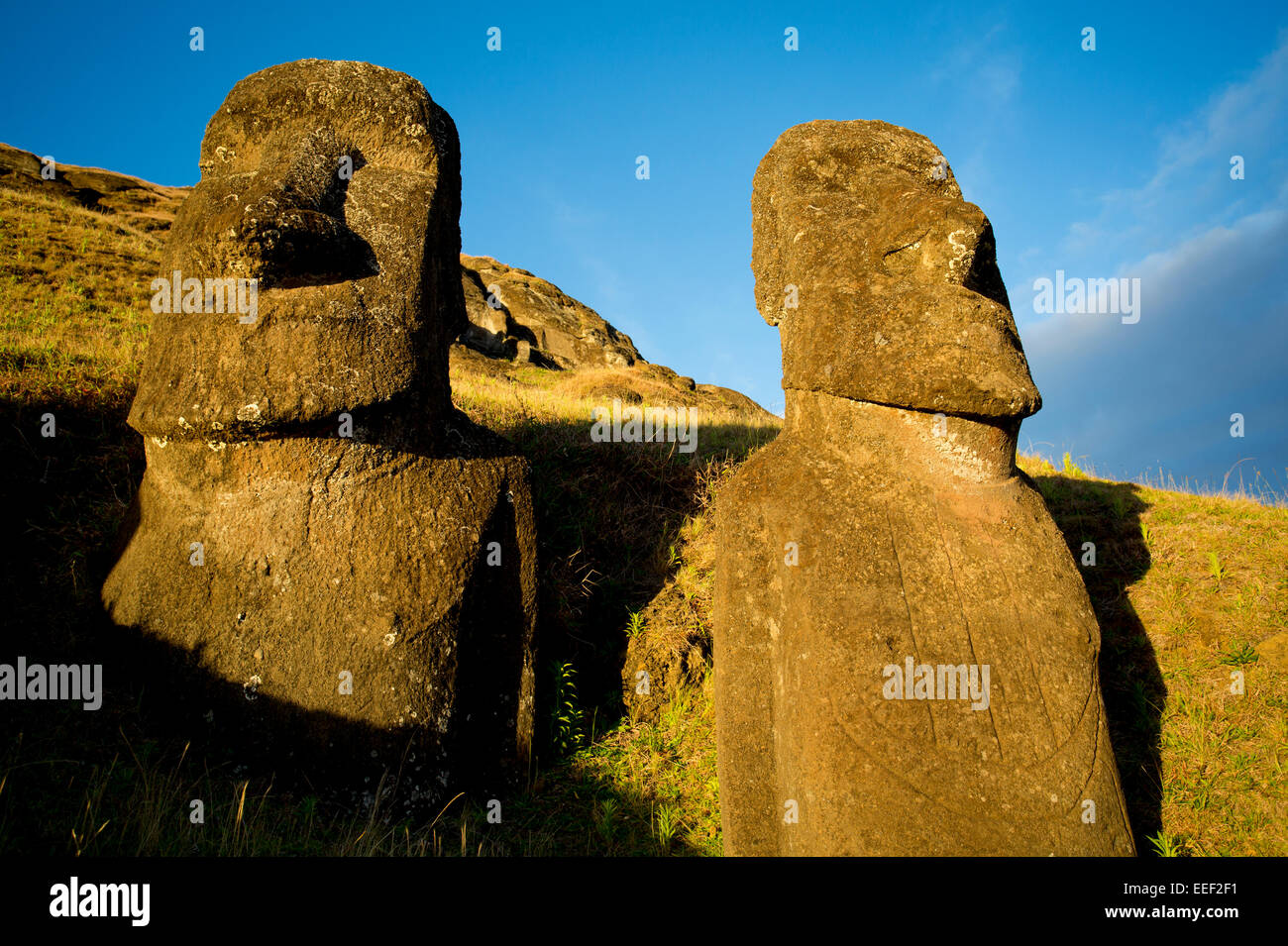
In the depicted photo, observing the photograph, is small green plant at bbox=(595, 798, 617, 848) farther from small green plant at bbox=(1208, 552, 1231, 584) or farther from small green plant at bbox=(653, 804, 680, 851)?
small green plant at bbox=(1208, 552, 1231, 584)

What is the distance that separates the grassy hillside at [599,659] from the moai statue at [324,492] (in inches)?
16.9

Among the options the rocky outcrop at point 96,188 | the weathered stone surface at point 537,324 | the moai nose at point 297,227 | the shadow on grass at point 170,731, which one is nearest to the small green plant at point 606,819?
the shadow on grass at point 170,731

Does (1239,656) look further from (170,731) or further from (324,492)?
(170,731)

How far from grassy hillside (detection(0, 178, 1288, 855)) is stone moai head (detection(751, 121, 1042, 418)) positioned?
256 centimetres

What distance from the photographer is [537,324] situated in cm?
3519

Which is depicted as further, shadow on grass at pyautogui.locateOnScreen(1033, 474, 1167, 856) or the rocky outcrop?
the rocky outcrop

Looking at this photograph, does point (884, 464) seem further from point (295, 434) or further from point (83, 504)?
point (83, 504)

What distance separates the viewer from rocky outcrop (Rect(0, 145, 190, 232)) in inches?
947

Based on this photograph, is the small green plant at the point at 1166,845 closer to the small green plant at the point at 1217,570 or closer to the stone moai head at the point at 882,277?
the small green plant at the point at 1217,570

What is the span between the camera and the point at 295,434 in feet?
14.6

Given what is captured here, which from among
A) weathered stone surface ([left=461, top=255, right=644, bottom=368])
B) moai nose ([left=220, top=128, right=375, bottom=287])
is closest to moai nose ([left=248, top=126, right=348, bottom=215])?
moai nose ([left=220, top=128, right=375, bottom=287])

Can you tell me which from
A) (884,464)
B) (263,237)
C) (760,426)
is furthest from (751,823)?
(760,426)

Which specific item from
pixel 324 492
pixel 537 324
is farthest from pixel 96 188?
pixel 324 492

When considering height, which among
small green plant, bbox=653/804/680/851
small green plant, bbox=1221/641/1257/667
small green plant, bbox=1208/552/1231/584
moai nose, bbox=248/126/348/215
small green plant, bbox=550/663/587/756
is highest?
moai nose, bbox=248/126/348/215
